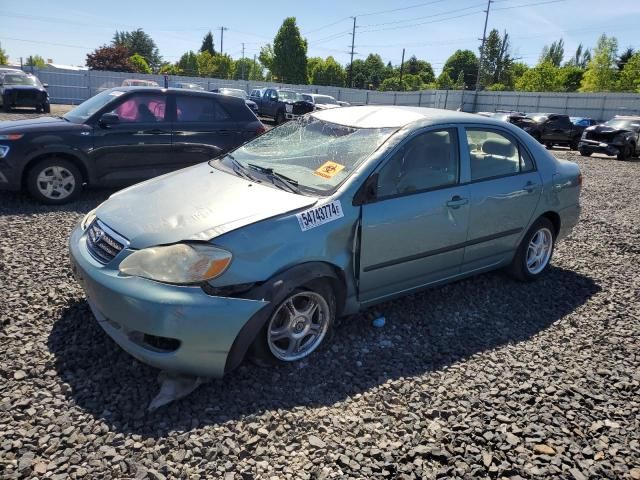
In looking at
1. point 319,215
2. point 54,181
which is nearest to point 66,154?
point 54,181

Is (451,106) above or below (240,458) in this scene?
above

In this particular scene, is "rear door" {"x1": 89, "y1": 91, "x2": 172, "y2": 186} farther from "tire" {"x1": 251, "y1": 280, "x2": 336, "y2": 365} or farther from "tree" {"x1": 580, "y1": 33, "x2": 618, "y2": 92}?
"tree" {"x1": 580, "y1": 33, "x2": 618, "y2": 92}

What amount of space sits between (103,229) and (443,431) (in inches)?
94.0

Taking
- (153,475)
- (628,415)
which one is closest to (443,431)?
(628,415)

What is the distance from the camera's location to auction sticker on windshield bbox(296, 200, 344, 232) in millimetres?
2950

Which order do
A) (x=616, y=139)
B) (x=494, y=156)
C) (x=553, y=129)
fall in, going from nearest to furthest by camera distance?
(x=494, y=156), (x=616, y=139), (x=553, y=129)

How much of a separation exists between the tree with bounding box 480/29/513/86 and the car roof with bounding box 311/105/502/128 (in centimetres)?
9370

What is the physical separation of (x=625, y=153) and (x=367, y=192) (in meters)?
18.7

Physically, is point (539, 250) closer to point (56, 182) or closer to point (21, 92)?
point (56, 182)

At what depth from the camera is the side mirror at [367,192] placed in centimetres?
318

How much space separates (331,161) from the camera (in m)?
3.48

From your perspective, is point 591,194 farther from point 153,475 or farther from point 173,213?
point 153,475

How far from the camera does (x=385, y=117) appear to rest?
3838 millimetres

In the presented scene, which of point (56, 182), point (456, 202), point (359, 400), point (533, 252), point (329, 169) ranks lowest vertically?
point (359, 400)
